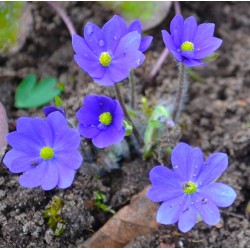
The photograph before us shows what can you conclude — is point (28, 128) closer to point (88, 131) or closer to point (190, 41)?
point (88, 131)

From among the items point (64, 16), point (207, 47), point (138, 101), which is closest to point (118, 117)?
point (207, 47)

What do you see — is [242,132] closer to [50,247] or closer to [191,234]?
[191,234]

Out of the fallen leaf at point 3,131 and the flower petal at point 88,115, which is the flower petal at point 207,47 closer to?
the flower petal at point 88,115

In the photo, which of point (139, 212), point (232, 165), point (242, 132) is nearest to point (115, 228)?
point (139, 212)

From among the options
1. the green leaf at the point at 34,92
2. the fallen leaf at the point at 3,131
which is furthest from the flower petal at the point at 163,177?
the green leaf at the point at 34,92

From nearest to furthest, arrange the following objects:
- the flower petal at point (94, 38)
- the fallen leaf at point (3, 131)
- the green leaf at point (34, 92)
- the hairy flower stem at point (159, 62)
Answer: the flower petal at point (94, 38)
the fallen leaf at point (3, 131)
the green leaf at point (34, 92)
the hairy flower stem at point (159, 62)

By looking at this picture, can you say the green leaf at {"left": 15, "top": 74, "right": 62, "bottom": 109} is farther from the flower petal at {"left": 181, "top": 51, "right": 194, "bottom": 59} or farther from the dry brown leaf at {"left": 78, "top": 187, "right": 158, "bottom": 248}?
the flower petal at {"left": 181, "top": 51, "right": 194, "bottom": 59}

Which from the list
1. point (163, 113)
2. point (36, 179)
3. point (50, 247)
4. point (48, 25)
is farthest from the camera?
point (48, 25)
